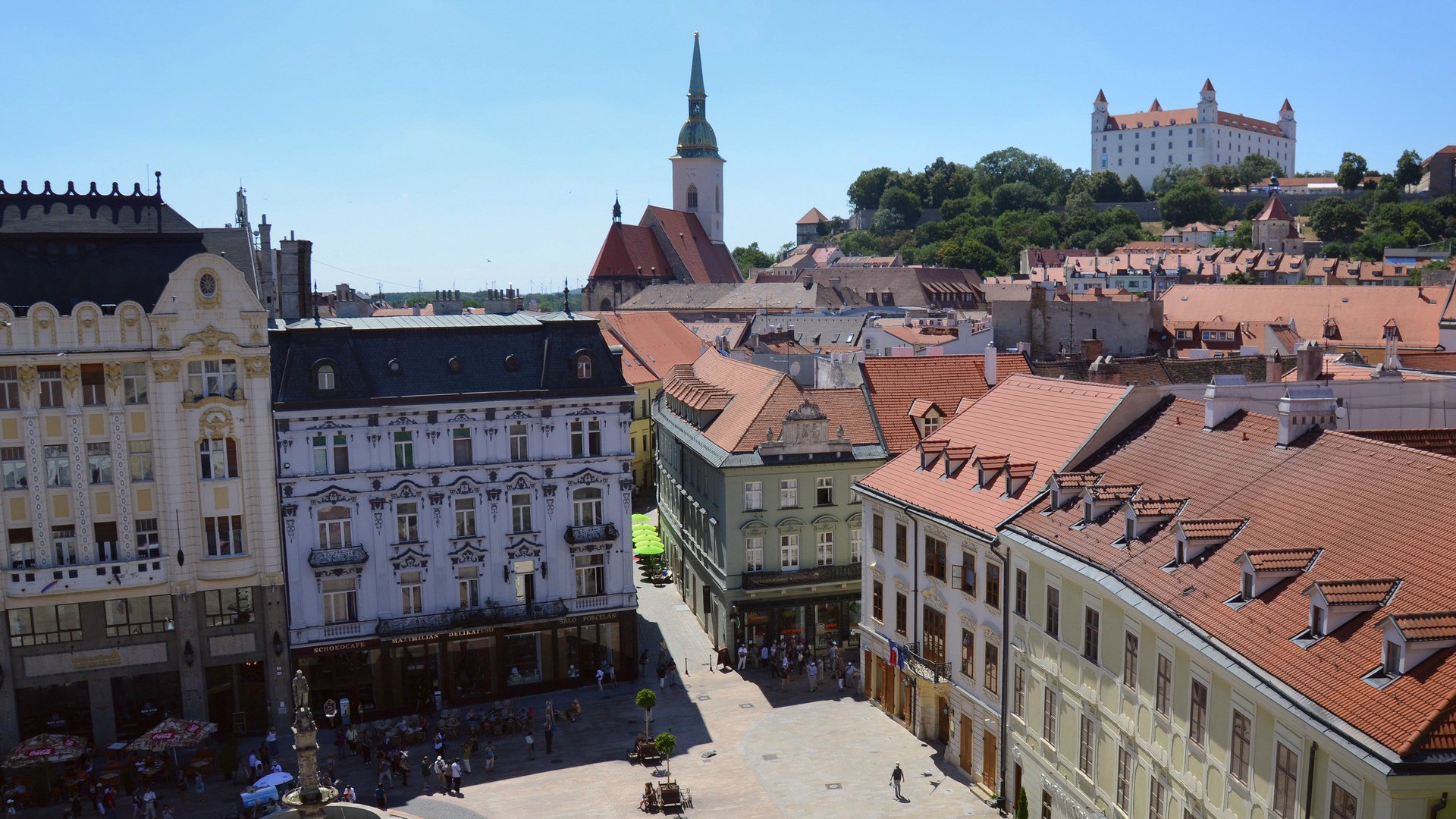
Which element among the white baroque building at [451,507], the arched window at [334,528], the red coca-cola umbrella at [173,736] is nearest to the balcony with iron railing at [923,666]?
the white baroque building at [451,507]

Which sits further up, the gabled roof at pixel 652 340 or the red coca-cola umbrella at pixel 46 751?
the gabled roof at pixel 652 340

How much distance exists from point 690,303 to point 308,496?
103m

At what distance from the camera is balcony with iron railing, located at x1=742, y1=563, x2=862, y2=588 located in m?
49.7


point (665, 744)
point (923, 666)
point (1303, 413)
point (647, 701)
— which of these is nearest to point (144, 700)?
point (647, 701)

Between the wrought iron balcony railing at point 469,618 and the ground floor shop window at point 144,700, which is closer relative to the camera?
the ground floor shop window at point 144,700

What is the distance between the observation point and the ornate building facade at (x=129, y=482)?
136ft

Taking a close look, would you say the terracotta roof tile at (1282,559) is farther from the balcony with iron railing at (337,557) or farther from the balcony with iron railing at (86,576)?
the balcony with iron railing at (86,576)

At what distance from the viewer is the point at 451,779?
3900 cm

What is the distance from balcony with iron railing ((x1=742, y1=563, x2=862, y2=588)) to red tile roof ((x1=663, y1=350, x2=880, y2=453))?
5.24 metres

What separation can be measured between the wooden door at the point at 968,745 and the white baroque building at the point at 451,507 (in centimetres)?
1516

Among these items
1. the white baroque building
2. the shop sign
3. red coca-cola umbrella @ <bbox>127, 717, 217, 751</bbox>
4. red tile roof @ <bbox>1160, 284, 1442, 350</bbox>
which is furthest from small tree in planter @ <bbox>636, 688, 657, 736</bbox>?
red tile roof @ <bbox>1160, 284, 1442, 350</bbox>

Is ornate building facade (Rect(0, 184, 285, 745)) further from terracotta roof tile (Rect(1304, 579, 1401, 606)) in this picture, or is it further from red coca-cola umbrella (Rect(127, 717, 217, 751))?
terracotta roof tile (Rect(1304, 579, 1401, 606))

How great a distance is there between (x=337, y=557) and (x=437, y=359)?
8.31 meters

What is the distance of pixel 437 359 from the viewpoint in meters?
46.2
